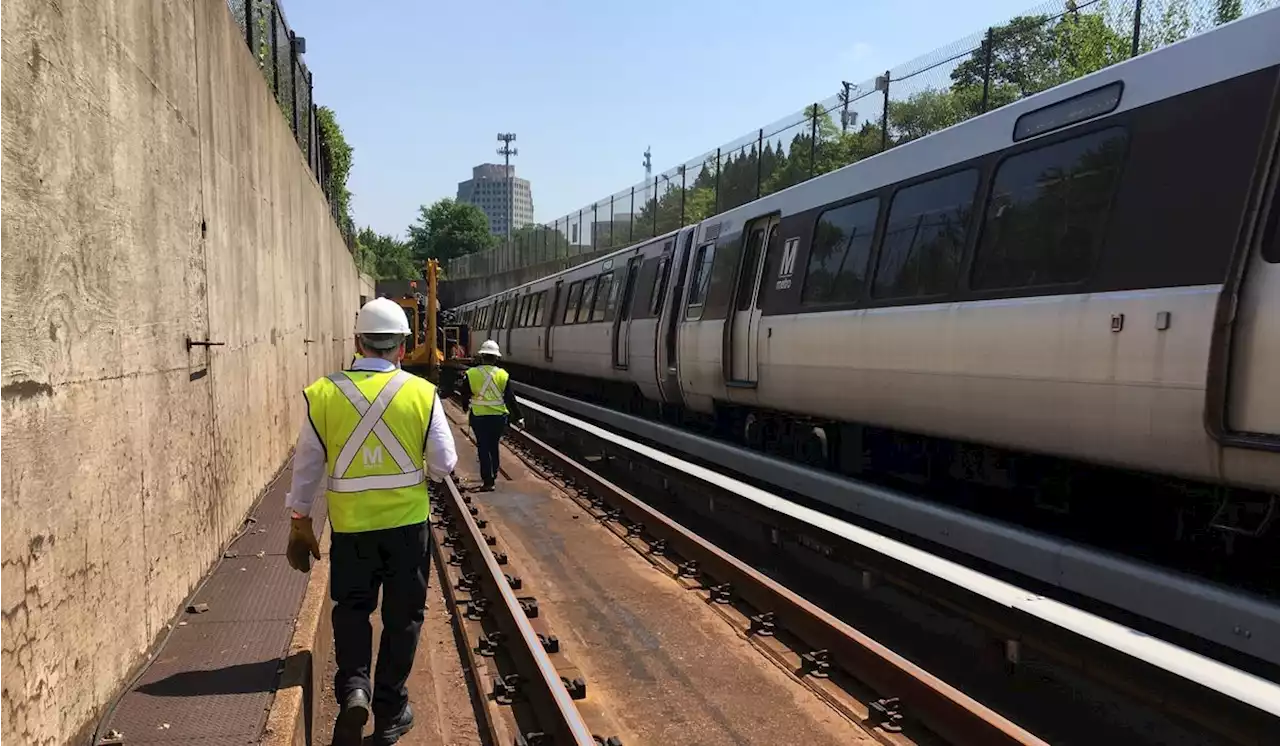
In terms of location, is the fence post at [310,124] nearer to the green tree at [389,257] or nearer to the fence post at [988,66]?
the fence post at [988,66]

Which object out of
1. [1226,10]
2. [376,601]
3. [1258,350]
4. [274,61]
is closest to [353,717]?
[376,601]

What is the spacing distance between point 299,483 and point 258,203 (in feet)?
17.6

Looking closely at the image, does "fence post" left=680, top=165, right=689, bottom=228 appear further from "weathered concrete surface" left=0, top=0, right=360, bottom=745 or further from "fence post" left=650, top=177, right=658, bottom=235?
"weathered concrete surface" left=0, top=0, right=360, bottom=745

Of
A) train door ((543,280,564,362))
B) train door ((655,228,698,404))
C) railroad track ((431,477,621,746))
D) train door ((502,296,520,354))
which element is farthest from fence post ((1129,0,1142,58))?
train door ((502,296,520,354))

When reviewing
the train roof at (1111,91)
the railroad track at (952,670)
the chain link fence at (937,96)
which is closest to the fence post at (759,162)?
the chain link fence at (937,96)

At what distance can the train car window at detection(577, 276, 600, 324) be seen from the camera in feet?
63.3

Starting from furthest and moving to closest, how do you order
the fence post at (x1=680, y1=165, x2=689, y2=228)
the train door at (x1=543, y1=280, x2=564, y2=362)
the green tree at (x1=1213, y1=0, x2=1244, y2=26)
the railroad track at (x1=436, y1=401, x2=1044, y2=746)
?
1. the fence post at (x1=680, y1=165, x2=689, y2=228)
2. the train door at (x1=543, y1=280, x2=564, y2=362)
3. the green tree at (x1=1213, y1=0, x2=1244, y2=26)
4. the railroad track at (x1=436, y1=401, x2=1044, y2=746)

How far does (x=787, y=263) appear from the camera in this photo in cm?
1006

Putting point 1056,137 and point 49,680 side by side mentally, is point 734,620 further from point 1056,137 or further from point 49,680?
point 49,680

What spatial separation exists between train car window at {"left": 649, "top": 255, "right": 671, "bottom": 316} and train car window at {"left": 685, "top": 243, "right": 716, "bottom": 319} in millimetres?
1326

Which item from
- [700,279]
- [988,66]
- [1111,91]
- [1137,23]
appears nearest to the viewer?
[1111,91]

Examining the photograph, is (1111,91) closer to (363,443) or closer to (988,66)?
(363,443)

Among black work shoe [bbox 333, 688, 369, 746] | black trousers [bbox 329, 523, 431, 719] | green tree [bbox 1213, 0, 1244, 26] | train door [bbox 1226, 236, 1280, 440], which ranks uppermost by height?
green tree [bbox 1213, 0, 1244, 26]

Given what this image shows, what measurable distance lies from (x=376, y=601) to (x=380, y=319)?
1325mm
